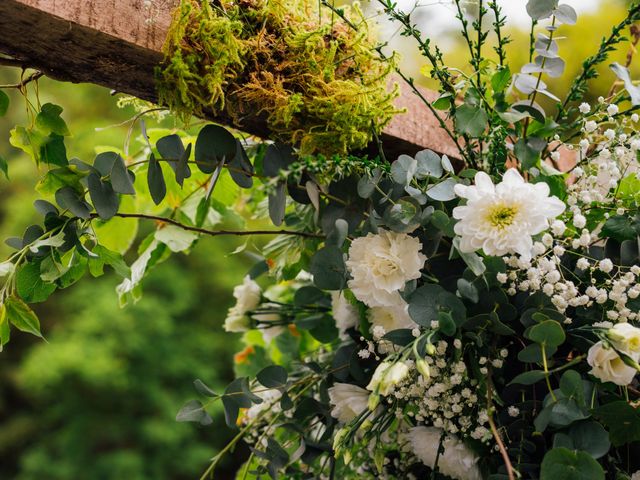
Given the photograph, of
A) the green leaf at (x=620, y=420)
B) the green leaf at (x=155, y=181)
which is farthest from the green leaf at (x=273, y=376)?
the green leaf at (x=620, y=420)

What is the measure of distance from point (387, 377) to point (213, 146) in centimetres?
30

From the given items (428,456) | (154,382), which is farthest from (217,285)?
(428,456)

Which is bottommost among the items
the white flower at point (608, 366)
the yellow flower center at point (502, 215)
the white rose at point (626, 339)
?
the white flower at point (608, 366)

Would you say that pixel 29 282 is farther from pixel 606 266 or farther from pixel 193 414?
pixel 606 266

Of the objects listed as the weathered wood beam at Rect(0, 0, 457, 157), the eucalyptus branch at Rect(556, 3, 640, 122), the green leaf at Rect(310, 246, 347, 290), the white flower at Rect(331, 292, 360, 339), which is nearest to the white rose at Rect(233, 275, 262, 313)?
the white flower at Rect(331, 292, 360, 339)

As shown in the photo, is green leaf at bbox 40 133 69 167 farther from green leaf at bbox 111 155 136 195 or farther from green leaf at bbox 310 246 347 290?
green leaf at bbox 310 246 347 290

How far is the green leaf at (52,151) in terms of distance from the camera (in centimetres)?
68

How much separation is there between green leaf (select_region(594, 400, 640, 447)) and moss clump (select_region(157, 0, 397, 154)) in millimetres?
354

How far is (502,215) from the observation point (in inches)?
23.1

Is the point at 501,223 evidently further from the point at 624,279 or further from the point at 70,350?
the point at 70,350

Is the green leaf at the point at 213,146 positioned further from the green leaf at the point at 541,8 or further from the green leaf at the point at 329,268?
the green leaf at the point at 541,8

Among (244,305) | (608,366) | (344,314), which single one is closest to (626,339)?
(608,366)

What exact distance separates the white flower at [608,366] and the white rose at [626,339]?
0.02m

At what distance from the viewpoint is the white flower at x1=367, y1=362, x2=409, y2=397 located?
55cm
